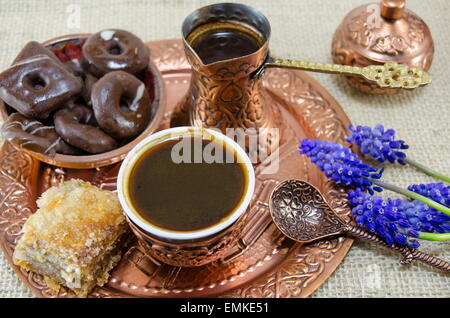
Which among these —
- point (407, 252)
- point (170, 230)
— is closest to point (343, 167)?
point (407, 252)

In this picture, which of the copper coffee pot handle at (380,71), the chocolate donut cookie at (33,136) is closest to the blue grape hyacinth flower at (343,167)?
the copper coffee pot handle at (380,71)

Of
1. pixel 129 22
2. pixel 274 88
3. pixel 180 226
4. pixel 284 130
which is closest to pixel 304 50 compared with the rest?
pixel 274 88

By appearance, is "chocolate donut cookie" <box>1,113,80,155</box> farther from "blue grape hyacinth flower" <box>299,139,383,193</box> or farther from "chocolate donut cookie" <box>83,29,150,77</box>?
"blue grape hyacinth flower" <box>299,139,383,193</box>

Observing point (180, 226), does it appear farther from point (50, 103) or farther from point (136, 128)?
point (50, 103)

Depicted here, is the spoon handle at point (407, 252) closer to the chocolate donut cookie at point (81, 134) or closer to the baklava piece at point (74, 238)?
the baklava piece at point (74, 238)

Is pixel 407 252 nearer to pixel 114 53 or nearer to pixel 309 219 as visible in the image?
pixel 309 219

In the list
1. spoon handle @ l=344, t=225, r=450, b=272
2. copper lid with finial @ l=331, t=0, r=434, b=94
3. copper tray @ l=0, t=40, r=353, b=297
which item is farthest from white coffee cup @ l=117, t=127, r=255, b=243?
copper lid with finial @ l=331, t=0, r=434, b=94
